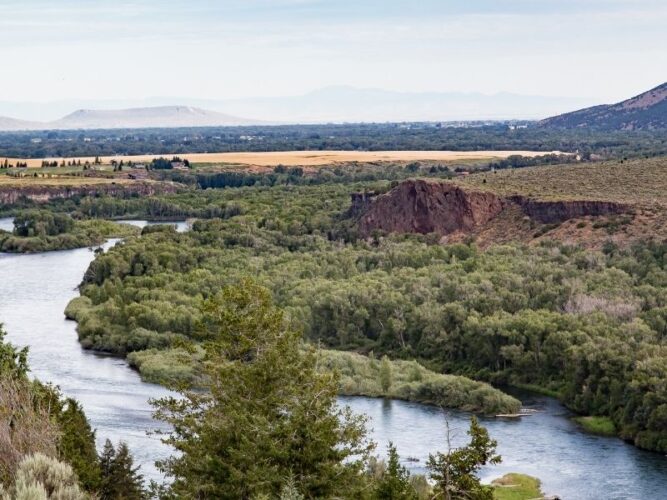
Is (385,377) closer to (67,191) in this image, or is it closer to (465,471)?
(465,471)

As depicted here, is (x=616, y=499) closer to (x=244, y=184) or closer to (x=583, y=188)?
(x=583, y=188)

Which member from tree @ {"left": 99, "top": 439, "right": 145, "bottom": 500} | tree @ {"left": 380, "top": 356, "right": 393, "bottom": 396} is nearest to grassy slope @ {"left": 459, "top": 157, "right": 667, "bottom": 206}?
tree @ {"left": 380, "top": 356, "right": 393, "bottom": 396}

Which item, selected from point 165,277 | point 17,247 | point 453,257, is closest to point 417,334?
point 453,257

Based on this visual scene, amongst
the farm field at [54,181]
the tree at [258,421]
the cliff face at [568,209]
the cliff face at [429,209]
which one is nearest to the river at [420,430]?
the tree at [258,421]

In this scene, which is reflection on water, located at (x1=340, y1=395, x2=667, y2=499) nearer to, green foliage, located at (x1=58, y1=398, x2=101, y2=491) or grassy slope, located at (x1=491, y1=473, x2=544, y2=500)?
grassy slope, located at (x1=491, y1=473, x2=544, y2=500)

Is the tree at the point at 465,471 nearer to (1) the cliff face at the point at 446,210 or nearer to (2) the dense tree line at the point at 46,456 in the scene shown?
(2) the dense tree line at the point at 46,456

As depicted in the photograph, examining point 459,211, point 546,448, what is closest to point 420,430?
point 546,448
